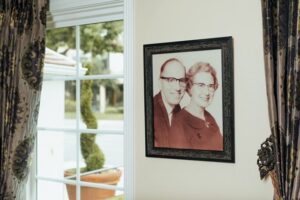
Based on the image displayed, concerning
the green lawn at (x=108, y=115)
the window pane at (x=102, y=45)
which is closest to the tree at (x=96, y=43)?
the window pane at (x=102, y=45)

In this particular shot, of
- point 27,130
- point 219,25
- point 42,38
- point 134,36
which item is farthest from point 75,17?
point 219,25

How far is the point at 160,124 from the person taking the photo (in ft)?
7.30

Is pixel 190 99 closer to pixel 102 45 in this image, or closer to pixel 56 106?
pixel 56 106

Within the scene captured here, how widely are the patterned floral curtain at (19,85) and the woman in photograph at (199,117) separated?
1016mm

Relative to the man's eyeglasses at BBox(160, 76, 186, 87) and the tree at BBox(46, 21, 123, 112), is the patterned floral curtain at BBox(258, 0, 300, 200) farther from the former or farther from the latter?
the tree at BBox(46, 21, 123, 112)

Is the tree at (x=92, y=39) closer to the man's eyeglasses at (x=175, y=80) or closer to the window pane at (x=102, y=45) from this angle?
the window pane at (x=102, y=45)

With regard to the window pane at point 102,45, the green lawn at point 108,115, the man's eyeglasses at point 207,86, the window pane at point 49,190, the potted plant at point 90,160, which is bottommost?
the window pane at point 49,190

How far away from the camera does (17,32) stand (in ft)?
8.48

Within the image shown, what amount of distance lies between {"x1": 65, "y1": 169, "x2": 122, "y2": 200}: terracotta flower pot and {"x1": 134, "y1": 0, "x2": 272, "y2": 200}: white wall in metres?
0.39

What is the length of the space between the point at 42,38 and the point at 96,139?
819 millimetres

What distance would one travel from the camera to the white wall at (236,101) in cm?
195

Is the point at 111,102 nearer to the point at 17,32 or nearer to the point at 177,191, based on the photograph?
the point at 17,32

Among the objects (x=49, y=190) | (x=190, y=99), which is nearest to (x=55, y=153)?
(x=49, y=190)

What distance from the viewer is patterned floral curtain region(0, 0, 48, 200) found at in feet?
8.38
